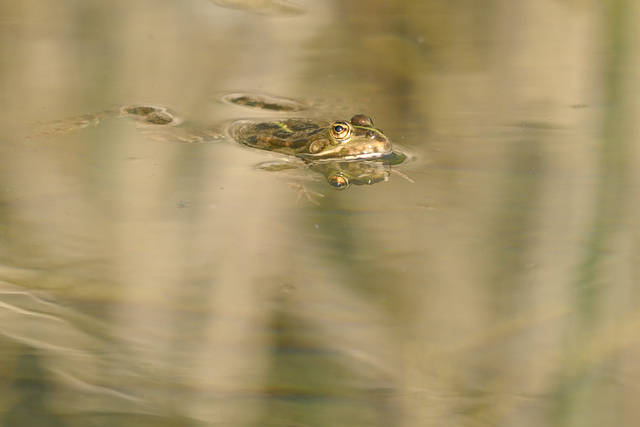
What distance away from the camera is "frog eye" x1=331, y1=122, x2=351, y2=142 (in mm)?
3335

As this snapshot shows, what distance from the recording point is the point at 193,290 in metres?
2.25

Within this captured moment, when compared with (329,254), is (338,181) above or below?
above

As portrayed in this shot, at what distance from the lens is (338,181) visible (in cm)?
311

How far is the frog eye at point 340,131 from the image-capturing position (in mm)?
3335

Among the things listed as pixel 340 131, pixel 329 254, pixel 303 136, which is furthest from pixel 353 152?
pixel 329 254

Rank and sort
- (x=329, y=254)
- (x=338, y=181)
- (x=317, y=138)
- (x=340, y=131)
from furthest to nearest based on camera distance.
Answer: (x=317, y=138), (x=340, y=131), (x=338, y=181), (x=329, y=254)

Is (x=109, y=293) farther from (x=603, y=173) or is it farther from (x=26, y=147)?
(x=603, y=173)

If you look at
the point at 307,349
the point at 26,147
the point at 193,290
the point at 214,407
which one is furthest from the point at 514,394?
the point at 26,147

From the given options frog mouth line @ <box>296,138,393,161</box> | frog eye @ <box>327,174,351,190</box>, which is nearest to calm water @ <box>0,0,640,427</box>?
frog eye @ <box>327,174,351,190</box>

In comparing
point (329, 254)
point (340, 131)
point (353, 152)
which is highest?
point (340, 131)

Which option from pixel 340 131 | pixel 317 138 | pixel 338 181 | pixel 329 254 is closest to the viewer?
pixel 329 254

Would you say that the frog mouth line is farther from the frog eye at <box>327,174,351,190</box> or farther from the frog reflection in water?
the frog eye at <box>327,174,351,190</box>

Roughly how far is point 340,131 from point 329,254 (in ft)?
3.51

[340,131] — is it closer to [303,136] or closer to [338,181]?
[303,136]
